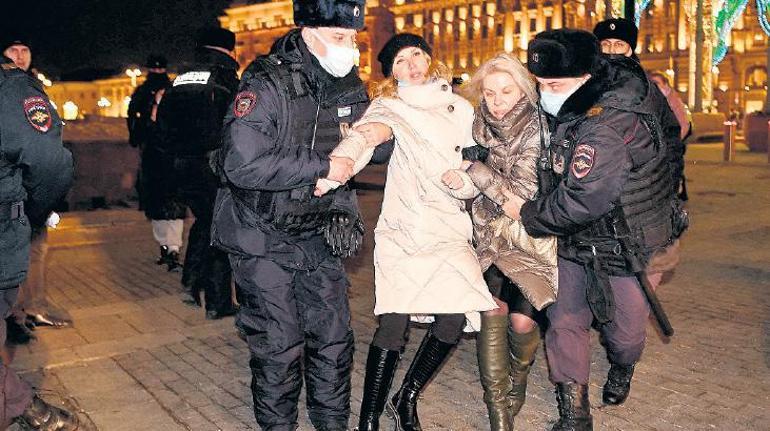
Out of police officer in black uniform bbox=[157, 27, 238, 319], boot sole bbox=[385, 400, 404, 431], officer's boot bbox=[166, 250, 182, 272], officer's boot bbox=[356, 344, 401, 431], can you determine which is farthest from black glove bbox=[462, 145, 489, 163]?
officer's boot bbox=[166, 250, 182, 272]

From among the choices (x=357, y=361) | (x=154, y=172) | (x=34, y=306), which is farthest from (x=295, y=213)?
(x=154, y=172)

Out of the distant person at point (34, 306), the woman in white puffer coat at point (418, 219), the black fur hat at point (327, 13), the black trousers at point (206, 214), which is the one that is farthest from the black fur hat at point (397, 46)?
the distant person at point (34, 306)

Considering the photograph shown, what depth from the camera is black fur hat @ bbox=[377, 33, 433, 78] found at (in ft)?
12.6

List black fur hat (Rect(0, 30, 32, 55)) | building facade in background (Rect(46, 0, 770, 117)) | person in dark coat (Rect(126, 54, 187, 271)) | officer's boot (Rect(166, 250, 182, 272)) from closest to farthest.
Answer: black fur hat (Rect(0, 30, 32, 55)) < person in dark coat (Rect(126, 54, 187, 271)) < officer's boot (Rect(166, 250, 182, 272)) < building facade in background (Rect(46, 0, 770, 117))

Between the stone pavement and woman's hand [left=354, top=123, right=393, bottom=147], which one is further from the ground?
woman's hand [left=354, top=123, right=393, bottom=147]

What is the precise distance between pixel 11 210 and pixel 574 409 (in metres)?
2.87

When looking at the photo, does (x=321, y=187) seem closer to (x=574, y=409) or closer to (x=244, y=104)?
(x=244, y=104)

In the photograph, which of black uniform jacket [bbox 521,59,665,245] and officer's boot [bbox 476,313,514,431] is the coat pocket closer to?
officer's boot [bbox 476,313,514,431]

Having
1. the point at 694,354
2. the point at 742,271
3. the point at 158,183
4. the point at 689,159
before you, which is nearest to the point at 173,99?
the point at 158,183

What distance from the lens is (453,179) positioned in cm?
365

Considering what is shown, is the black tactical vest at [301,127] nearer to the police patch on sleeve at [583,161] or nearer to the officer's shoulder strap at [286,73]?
the officer's shoulder strap at [286,73]

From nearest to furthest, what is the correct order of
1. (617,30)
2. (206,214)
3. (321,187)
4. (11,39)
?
(321,187) < (11,39) < (617,30) < (206,214)

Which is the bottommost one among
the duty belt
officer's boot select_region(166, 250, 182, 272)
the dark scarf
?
officer's boot select_region(166, 250, 182, 272)

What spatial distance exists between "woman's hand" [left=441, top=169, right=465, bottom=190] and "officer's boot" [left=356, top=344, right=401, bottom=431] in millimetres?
897
